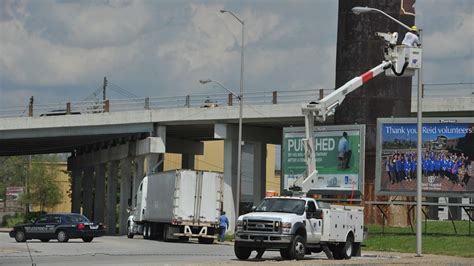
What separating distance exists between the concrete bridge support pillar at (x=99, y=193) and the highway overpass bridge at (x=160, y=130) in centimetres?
261

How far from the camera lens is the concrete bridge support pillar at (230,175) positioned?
64.5 metres

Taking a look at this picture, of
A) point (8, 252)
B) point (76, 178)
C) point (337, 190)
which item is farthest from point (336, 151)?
point (76, 178)

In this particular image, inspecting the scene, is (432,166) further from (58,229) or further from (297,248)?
(297,248)

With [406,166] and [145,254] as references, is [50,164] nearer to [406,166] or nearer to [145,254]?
[406,166]

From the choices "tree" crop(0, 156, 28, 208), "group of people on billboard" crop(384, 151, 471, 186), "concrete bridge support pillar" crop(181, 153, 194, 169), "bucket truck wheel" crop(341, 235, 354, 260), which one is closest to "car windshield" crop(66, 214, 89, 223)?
"group of people on billboard" crop(384, 151, 471, 186)

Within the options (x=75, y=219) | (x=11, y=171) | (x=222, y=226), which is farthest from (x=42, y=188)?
(x=75, y=219)

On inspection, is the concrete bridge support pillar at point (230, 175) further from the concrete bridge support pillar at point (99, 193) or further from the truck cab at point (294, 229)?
the truck cab at point (294, 229)

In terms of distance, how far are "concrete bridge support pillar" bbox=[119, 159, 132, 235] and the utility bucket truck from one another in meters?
39.9

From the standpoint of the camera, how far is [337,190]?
50.8 metres

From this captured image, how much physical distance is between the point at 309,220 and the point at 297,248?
126 centimetres

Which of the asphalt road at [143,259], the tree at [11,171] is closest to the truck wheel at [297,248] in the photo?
the asphalt road at [143,259]

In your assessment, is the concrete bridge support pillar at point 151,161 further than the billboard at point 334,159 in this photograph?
Yes

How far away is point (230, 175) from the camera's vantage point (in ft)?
214

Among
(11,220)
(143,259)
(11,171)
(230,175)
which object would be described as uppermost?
(11,171)
